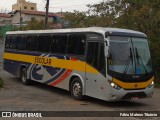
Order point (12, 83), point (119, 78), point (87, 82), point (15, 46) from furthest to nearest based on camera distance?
point (15, 46) < point (12, 83) < point (87, 82) < point (119, 78)

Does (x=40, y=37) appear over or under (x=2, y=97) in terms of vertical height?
over

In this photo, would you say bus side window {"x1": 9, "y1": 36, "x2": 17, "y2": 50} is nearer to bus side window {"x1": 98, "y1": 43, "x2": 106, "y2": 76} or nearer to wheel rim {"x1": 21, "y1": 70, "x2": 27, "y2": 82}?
wheel rim {"x1": 21, "y1": 70, "x2": 27, "y2": 82}

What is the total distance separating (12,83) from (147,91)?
850 centimetres

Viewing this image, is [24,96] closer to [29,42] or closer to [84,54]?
[84,54]

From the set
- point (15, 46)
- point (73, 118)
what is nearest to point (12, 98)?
point (73, 118)

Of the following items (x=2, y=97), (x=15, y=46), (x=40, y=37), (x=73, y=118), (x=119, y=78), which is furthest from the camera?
(x=15, y=46)

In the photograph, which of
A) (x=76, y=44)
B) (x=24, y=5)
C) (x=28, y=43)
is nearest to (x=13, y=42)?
(x=28, y=43)

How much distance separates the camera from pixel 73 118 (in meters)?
10.6

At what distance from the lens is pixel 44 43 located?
17250mm

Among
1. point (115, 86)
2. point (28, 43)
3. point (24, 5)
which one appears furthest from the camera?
point (24, 5)

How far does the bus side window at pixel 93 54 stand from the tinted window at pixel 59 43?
6.71 ft

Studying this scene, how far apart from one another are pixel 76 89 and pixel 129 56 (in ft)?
8.46

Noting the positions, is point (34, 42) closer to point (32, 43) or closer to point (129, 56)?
point (32, 43)

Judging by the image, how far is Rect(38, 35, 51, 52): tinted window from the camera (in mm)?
16808
